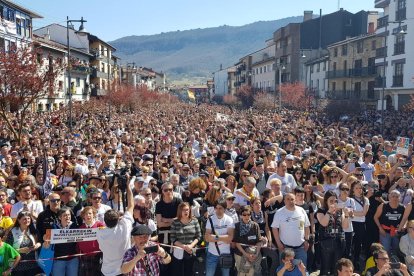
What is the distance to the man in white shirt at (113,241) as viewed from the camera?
5.07 m

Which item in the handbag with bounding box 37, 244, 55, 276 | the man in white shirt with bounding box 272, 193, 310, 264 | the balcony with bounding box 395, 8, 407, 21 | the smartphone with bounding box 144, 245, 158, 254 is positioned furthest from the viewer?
the balcony with bounding box 395, 8, 407, 21

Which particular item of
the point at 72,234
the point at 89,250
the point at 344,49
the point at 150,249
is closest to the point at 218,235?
the point at 89,250

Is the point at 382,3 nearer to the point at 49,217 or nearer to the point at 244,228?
the point at 244,228

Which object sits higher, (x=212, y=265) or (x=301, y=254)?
(x=301, y=254)

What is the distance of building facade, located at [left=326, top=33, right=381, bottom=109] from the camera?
4850 centimetres

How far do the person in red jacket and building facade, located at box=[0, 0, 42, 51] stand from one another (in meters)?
29.9

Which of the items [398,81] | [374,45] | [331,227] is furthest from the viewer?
[374,45]

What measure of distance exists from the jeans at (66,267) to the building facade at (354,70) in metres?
42.8

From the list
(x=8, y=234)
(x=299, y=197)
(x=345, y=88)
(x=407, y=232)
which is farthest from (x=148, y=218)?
(x=345, y=88)

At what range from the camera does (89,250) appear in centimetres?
604

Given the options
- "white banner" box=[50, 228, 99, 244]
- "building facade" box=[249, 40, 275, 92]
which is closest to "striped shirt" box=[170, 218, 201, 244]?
"white banner" box=[50, 228, 99, 244]

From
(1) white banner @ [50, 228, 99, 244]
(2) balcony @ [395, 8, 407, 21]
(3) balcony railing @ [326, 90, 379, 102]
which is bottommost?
(1) white banner @ [50, 228, 99, 244]

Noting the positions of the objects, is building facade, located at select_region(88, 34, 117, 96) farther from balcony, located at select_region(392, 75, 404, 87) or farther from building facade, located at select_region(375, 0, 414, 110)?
balcony, located at select_region(392, 75, 404, 87)

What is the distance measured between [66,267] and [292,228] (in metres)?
3.15
